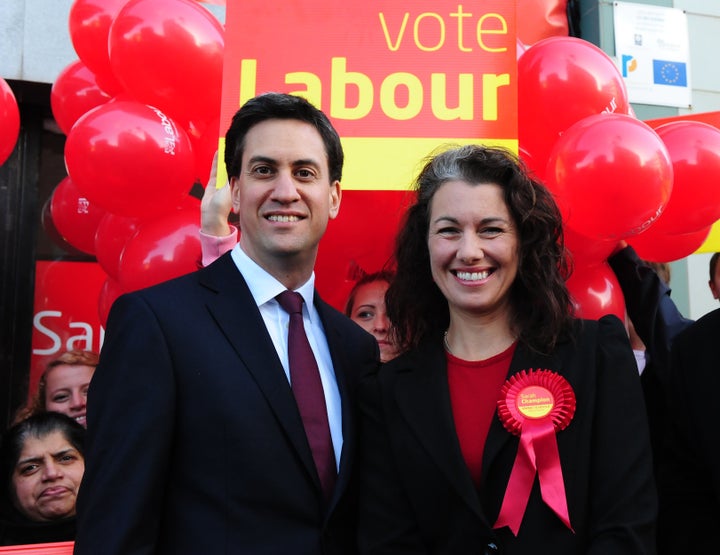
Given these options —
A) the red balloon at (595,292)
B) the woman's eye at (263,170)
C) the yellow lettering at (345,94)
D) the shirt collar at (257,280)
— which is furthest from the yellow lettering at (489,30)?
the shirt collar at (257,280)

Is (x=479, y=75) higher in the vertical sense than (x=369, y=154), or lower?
higher

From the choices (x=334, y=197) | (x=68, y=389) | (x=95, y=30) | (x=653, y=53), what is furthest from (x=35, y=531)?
(x=653, y=53)

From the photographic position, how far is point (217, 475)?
5.91 ft

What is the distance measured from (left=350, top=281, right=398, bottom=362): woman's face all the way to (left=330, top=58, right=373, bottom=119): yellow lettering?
0.83m

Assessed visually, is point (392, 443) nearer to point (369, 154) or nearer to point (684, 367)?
point (684, 367)

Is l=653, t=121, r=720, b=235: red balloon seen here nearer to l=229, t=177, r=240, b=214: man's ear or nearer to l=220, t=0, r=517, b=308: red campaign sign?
l=220, t=0, r=517, b=308: red campaign sign

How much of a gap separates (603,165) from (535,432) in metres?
1.20

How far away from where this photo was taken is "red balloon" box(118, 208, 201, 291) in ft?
9.66

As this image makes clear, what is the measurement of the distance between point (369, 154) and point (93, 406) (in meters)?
1.47

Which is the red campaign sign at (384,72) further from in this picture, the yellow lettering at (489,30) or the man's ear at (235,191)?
the man's ear at (235,191)

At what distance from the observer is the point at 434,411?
1.92m

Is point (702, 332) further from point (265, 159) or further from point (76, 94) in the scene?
point (76, 94)

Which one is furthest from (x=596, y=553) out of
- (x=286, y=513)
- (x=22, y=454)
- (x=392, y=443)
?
(x=22, y=454)

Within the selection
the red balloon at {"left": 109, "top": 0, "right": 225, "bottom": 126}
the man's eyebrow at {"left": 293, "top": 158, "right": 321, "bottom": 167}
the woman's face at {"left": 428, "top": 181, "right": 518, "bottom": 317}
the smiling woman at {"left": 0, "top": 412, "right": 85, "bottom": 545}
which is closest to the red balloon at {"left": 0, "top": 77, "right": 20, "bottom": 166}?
the red balloon at {"left": 109, "top": 0, "right": 225, "bottom": 126}
